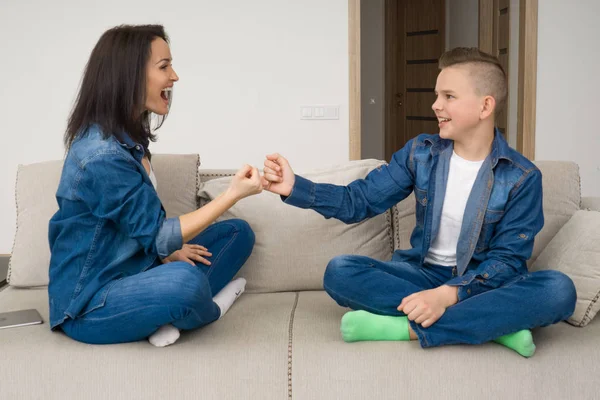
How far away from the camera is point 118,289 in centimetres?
197

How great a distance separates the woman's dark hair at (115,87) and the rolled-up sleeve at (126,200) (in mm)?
121

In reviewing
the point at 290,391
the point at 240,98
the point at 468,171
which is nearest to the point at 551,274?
the point at 468,171

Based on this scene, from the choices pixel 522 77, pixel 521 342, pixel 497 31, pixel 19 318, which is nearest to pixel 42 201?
pixel 19 318

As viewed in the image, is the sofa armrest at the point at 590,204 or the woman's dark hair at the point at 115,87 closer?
the woman's dark hair at the point at 115,87

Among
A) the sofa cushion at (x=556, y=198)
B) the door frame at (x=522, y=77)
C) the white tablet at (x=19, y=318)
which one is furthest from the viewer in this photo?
the door frame at (x=522, y=77)

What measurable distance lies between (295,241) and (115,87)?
0.76 m

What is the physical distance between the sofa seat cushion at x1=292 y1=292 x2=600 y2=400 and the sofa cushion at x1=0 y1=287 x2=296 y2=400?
85mm

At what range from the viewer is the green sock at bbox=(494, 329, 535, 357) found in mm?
1900

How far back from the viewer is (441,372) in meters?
1.89

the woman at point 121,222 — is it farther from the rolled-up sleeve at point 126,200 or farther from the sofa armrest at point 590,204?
the sofa armrest at point 590,204

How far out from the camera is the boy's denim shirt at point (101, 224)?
195 cm

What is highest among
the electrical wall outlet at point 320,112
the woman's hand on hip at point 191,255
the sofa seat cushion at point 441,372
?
the electrical wall outlet at point 320,112

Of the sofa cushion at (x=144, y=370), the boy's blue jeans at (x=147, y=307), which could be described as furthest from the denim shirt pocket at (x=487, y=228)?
the boy's blue jeans at (x=147, y=307)

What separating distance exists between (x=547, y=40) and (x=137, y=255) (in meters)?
3.40
